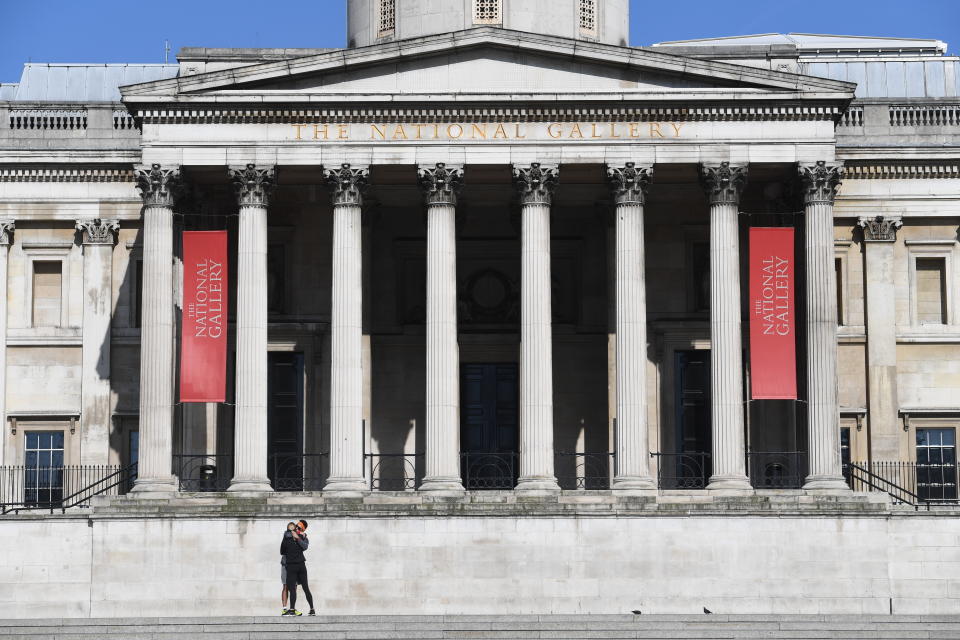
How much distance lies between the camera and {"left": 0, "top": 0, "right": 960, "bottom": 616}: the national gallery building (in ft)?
165

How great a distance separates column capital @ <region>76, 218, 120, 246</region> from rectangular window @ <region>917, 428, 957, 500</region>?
23.2 meters

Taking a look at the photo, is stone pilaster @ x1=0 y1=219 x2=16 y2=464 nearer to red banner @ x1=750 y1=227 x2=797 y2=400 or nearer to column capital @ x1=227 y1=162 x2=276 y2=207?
column capital @ x1=227 y1=162 x2=276 y2=207

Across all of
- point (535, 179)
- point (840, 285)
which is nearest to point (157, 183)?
point (535, 179)

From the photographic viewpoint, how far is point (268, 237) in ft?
187

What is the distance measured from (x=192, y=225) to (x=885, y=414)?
64.5 feet

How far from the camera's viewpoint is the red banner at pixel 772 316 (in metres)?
51.8

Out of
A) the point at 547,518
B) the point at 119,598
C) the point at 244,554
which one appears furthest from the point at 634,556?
the point at 119,598

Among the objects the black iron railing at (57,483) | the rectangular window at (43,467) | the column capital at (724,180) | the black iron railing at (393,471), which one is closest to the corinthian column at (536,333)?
the column capital at (724,180)

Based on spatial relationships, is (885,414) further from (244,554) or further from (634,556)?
(244,554)

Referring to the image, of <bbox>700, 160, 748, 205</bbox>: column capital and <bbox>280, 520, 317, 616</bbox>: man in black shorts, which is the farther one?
<bbox>700, 160, 748, 205</bbox>: column capital

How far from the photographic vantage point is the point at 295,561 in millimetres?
46688

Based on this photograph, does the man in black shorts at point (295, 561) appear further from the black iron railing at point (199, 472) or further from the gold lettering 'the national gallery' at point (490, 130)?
the gold lettering 'the national gallery' at point (490, 130)

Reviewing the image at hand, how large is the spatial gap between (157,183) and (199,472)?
25.0ft

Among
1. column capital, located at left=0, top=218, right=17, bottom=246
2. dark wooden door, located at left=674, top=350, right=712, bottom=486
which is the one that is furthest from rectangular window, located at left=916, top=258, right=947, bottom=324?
column capital, located at left=0, top=218, right=17, bottom=246
